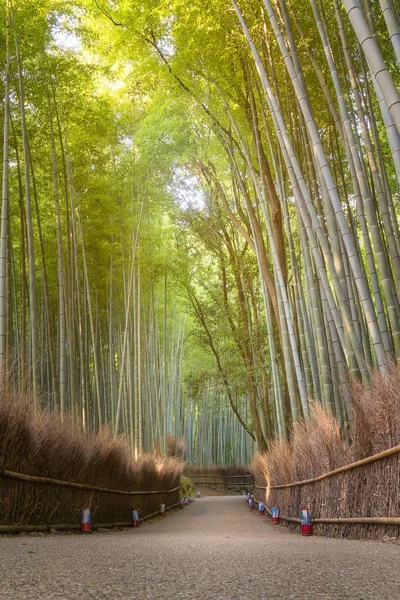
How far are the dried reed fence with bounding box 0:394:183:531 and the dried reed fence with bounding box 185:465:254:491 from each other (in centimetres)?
1098

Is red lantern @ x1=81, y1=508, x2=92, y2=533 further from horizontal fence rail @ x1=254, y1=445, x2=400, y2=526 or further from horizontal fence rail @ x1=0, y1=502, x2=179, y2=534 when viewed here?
horizontal fence rail @ x1=254, y1=445, x2=400, y2=526

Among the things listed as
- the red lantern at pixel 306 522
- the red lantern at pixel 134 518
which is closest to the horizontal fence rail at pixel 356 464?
the red lantern at pixel 306 522

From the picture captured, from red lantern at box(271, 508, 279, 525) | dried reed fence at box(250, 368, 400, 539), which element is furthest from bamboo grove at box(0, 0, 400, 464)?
red lantern at box(271, 508, 279, 525)

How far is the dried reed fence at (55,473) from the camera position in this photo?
3.32 metres

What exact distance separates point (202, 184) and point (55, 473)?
6.50 metres

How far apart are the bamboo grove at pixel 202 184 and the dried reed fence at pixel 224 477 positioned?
6.55 meters

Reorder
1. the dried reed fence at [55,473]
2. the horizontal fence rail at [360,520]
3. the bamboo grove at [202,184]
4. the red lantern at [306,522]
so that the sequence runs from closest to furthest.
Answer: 1. the horizontal fence rail at [360,520]
2. the dried reed fence at [55,473]
3. the bamboo grove at [202,184]
4. the red lantern at [306,522]

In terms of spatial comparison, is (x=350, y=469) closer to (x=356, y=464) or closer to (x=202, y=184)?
(x=356, y=464)

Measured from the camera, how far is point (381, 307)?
373cm

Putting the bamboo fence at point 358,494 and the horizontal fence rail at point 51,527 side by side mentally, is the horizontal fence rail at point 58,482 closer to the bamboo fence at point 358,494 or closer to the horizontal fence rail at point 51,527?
the horizontal fence rail at point 51,527

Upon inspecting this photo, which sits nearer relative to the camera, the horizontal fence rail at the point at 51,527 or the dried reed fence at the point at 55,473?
the horizontal fence rail at the point at 51,527

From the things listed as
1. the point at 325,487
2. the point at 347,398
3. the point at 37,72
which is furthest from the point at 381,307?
the point at 37,72

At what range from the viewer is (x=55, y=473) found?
400 centimetres

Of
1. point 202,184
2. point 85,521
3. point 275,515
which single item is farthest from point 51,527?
point 202,184
